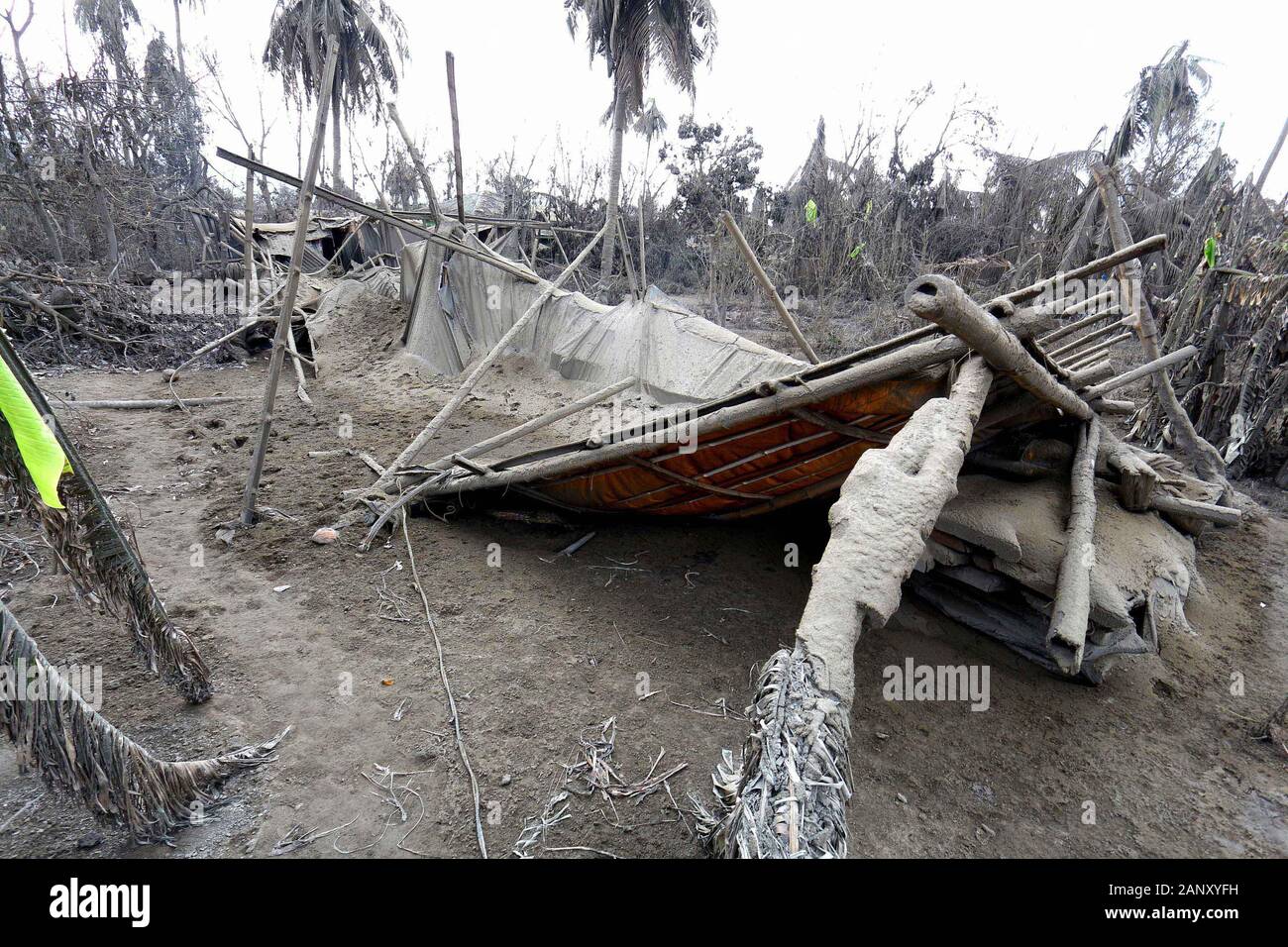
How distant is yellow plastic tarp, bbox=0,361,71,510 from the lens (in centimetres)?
128

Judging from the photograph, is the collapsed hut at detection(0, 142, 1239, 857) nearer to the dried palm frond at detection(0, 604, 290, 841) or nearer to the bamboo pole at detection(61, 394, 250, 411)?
the dried palm frond at detection(0, 604, 290, 841)

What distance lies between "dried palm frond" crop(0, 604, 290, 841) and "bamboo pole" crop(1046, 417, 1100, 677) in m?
3.53

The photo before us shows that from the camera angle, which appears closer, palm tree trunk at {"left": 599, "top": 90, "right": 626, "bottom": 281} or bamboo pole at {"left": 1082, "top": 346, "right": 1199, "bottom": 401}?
bamboo pole at {"left": 1082, "top": 346, "right": 1199, "bottom": 401}

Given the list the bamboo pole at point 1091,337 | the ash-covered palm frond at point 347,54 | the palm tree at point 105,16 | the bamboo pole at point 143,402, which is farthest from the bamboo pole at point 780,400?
the palm tree at point 105,16

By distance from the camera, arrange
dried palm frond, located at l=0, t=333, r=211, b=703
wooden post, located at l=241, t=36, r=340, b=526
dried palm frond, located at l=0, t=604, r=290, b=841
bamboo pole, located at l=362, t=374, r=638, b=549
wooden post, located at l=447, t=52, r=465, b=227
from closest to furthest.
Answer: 1. dried palm frond, located at l=0, t=604, r=290, b=841
2. dried palm frond, located at l=0, t=333, r=211, b=703
3. wooden post, located at l=241, t=36, r=340, b=526
4. bamboo pole, located at l=362, t=374, r=638, b=549
5. wooden post, located at l=447, t=52, r=465, b=227

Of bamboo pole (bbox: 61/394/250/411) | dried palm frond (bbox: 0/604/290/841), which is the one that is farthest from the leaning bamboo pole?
bamboo pole (bbox: 61/394/250/411)

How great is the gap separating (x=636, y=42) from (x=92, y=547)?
46.6 feet

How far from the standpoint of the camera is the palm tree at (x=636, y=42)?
1275 cm

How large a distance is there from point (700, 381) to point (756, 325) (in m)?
7.20

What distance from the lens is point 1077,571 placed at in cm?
299

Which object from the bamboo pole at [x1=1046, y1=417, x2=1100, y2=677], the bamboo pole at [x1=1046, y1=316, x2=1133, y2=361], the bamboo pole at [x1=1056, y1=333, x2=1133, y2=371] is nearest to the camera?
the bamboo pole at [x1=1046, y1=417, x2=1100, y2=677]

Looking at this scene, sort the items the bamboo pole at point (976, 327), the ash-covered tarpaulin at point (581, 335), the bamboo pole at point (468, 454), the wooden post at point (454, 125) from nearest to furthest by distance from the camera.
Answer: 1. the bamboo pole at point (976, 327)
2. the bamboo pole at point (468, 454)
3. the wooden post at point (454, 125)
4. the ash-covered tarpaulin at point (581, 335)

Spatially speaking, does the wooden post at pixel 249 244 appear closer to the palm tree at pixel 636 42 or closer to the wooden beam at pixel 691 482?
the palm tree at pixel 636 42

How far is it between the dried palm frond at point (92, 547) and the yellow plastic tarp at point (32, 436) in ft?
2.94
